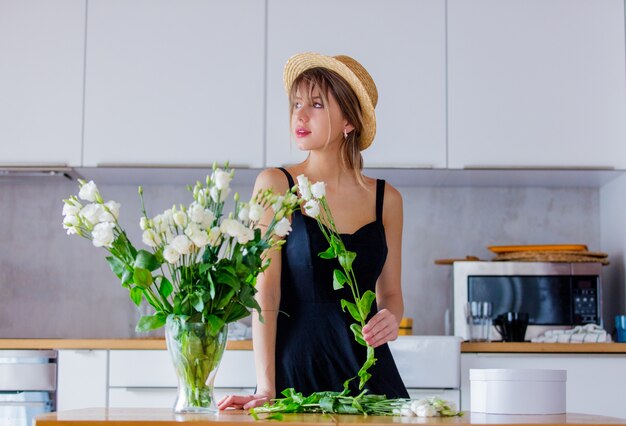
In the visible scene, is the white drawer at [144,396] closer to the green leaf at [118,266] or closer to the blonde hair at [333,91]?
the blonde hair at [333,91]

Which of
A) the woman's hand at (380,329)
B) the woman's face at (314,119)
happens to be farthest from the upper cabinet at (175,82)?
the woman's hand at (380,329)

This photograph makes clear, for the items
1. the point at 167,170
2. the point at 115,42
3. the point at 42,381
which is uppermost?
the point at 115,42

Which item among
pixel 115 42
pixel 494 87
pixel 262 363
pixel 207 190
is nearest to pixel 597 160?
pixel 494 87

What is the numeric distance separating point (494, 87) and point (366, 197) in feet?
5.30

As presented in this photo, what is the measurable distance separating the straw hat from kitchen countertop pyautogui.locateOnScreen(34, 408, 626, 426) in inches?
34.9

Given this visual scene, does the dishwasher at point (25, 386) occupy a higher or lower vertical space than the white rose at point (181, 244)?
lower

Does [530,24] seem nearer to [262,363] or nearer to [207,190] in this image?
[262,363]

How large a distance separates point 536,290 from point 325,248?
67.8 inches

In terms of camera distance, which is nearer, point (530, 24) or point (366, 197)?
point (366, 197)

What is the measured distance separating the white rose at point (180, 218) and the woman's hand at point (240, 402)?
0.31m

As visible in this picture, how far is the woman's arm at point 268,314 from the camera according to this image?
1.90m

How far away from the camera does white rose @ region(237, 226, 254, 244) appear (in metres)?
1.40

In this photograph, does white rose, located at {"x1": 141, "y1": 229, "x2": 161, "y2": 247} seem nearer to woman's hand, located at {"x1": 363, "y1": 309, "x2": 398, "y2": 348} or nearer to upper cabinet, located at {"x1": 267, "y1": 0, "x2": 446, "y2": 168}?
woman's hand, located at {"x1": 363, "y1": 309, "x2": 398, "y2": 348}

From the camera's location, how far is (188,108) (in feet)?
11.8
